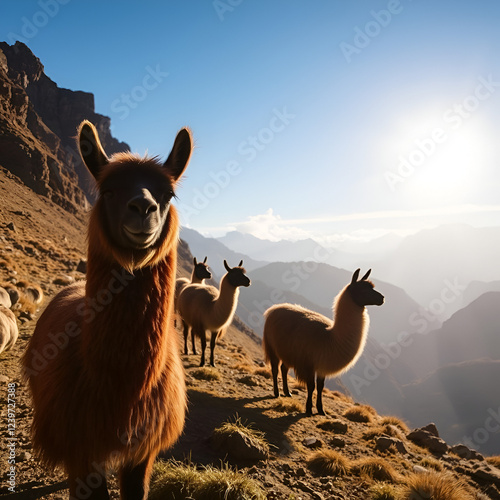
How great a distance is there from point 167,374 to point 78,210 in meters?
57.0

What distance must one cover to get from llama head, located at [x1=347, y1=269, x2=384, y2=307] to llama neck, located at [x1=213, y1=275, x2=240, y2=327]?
3.42m

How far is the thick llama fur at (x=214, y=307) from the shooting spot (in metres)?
8.72

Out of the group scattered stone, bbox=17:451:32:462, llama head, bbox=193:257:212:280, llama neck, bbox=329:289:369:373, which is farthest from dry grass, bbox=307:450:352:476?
llama head, bbox=193:257:212:280

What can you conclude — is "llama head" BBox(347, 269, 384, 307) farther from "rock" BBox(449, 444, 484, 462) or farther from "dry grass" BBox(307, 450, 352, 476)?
"rock" BBox(449, 444, 484, 462)

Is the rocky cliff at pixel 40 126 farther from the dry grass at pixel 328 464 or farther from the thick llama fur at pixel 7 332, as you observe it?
the dry grass at pixel 328 464

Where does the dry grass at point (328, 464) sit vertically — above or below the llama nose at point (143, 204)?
below

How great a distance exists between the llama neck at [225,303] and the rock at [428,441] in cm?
545

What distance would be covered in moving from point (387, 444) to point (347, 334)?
211 cm

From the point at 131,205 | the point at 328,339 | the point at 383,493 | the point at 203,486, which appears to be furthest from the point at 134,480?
the point at 328,339

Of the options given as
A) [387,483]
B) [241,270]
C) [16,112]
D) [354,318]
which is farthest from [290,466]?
[16,112]

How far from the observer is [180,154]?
243cm

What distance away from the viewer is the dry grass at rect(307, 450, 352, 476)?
4.12m

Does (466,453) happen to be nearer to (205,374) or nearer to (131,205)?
(205,374)

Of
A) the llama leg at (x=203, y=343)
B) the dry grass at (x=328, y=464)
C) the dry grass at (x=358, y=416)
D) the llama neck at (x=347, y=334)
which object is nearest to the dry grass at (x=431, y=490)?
the dry grass at (x=328, y=464)
